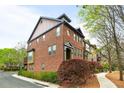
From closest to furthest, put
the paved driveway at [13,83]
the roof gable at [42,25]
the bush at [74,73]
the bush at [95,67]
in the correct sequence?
the bush at [74,73] < the paved driveway at [13,83] < the roof gable at [42,25] < the bush at [95,67]

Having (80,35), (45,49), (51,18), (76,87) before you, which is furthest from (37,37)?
(76,87)

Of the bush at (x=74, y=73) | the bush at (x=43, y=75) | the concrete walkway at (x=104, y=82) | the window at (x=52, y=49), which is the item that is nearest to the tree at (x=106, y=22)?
the concrete walkway at (x=104, y=82)

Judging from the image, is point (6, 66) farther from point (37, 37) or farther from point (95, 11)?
point (95, 11)

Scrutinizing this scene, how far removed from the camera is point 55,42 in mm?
16750

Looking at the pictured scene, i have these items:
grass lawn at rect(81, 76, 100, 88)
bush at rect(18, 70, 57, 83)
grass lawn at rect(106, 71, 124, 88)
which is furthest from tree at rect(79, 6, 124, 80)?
bush at rect(18, 70, 57, 83)

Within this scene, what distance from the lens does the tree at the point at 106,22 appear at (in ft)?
44.1

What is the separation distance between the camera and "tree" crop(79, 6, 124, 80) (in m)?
13.4

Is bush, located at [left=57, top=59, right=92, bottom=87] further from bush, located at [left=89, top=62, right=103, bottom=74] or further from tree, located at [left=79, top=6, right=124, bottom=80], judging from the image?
tree, located at [left=79, top=6, right=124, bottom=80]

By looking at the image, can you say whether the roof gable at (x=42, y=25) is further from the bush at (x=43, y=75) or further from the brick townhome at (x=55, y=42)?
the bush at (x=43, y=75)

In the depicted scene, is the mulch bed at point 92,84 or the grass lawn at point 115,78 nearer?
the mulch bed at point 92,84

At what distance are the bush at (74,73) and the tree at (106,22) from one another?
2.00 meters

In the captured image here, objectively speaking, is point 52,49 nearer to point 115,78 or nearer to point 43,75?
point 43,75

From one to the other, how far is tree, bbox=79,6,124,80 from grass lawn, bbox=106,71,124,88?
0.53m

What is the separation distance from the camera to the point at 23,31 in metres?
15.5
